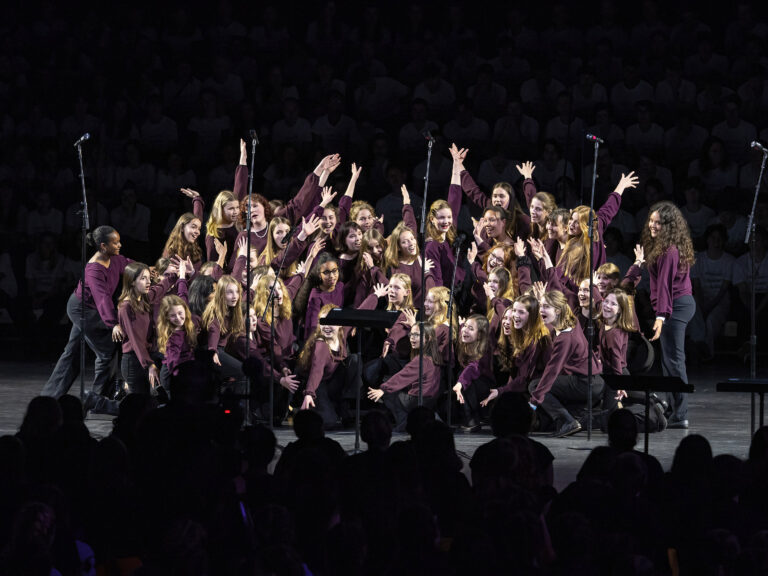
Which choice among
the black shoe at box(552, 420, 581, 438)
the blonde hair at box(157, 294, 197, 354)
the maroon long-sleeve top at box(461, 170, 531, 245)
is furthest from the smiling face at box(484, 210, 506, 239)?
the blonde hair at box(157, 294, 197, 354)

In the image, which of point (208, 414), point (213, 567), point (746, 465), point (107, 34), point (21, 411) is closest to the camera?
point (213, 567)

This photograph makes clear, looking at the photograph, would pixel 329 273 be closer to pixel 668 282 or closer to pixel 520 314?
pixel 520 314

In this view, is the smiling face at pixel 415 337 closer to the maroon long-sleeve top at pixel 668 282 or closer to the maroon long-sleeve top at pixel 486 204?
the maroon long-sleeve top at pixel 486 204

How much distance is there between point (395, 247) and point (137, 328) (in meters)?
1.84

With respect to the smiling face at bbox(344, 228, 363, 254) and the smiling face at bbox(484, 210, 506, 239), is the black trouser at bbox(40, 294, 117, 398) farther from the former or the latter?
the smiling face at bbox(484, 210, 506, 239)

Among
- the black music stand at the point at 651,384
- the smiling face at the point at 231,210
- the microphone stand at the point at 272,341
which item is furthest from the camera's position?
the smiling face at the point at 231,210

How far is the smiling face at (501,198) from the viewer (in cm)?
1009

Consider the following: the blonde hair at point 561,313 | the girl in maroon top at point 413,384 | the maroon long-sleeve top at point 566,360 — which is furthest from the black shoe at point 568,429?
the girl in maroon top at point 413,384

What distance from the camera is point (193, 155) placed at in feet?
42.2

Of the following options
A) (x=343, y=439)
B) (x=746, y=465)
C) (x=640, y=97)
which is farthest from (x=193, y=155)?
(x=746, y=465)

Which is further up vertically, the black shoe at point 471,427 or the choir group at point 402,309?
the choir group at point 402,309

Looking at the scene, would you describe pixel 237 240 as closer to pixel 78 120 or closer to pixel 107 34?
pixel 78 120

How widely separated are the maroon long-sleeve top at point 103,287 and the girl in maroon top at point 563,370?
114 inches

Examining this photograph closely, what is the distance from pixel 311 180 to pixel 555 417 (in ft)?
9.54
